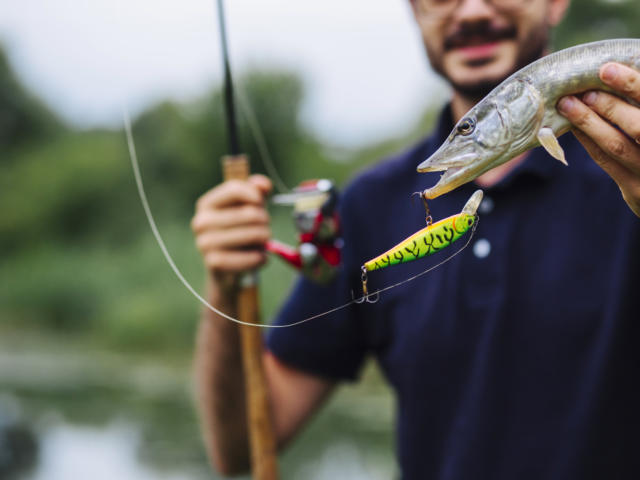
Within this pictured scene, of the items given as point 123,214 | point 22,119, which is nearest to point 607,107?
point 123,214

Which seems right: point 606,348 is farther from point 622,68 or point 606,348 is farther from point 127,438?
point 127,438

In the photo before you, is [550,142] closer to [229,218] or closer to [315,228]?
[315,228]

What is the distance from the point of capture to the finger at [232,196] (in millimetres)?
1993

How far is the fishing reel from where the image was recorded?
6.33ft

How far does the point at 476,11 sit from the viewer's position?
1.88 meters

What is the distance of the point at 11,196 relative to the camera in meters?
19.4

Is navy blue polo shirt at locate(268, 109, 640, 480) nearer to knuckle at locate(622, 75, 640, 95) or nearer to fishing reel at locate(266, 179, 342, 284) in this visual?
fishing reel at locate(266, 179, 342, 284)

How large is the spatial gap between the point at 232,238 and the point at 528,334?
90 centimetres

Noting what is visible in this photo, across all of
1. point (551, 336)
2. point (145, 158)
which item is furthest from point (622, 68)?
point (145, 158)

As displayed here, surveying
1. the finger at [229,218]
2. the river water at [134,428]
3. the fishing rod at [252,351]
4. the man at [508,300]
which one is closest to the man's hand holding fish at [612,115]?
the man at [508,300]

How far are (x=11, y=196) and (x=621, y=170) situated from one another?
20.3 meters

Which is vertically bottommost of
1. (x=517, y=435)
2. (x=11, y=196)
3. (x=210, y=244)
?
(x=517, y=435)

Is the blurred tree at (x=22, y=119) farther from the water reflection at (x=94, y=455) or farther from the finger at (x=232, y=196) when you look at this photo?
the finger at (x=232, y=196)

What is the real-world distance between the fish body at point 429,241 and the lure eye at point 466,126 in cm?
14
